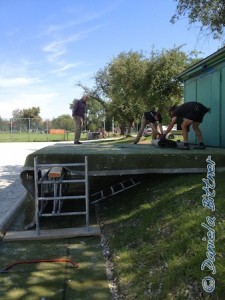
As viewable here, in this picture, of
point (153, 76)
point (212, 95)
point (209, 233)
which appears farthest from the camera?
point (153, 76)

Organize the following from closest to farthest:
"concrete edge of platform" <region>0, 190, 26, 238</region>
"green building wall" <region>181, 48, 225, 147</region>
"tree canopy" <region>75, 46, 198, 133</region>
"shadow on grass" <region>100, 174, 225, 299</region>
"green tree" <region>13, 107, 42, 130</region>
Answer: "shadow on grass" <region>100, 174, 225, 299</region> → "concrete edge of platform" <region>0, 190, 26, 238</region> → "green building wall" <region>181, 48, 225, 147</region> → "tree canopy" <region>75, 46, 198, 133</region> → "green tree" <region>13, 107, 42, 130</region>

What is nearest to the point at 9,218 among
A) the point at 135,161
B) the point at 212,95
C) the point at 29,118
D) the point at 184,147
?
the point at 135,161

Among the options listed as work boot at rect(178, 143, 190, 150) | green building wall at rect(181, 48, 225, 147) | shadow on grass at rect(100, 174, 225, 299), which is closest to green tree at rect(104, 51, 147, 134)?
green building wall at rect(181, 48, 225, 147)

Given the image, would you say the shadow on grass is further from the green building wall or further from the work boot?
the green building wall

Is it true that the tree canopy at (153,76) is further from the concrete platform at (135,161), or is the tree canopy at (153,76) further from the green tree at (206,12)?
the concrete platform at (135,161)

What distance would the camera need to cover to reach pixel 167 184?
763cm

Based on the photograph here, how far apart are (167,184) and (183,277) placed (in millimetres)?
3723

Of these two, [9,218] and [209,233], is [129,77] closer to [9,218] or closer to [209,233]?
[9,218]

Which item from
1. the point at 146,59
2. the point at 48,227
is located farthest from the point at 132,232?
the point at 146,59

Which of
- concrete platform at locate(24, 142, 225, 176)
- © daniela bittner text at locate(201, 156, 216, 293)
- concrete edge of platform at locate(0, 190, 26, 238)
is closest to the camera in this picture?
© daniela bittner text at locate(201, 156, 216, 293)

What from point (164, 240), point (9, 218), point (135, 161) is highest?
point (135, 161)

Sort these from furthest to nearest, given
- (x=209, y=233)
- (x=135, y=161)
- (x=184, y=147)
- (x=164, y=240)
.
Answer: (x=184, y=147) → (x=135, y=161) → (x=164, y=240) → (x=209, y=233)

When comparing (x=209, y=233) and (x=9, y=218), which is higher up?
(x=209, y=233)

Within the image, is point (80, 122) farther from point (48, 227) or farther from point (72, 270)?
point (72, 270)
